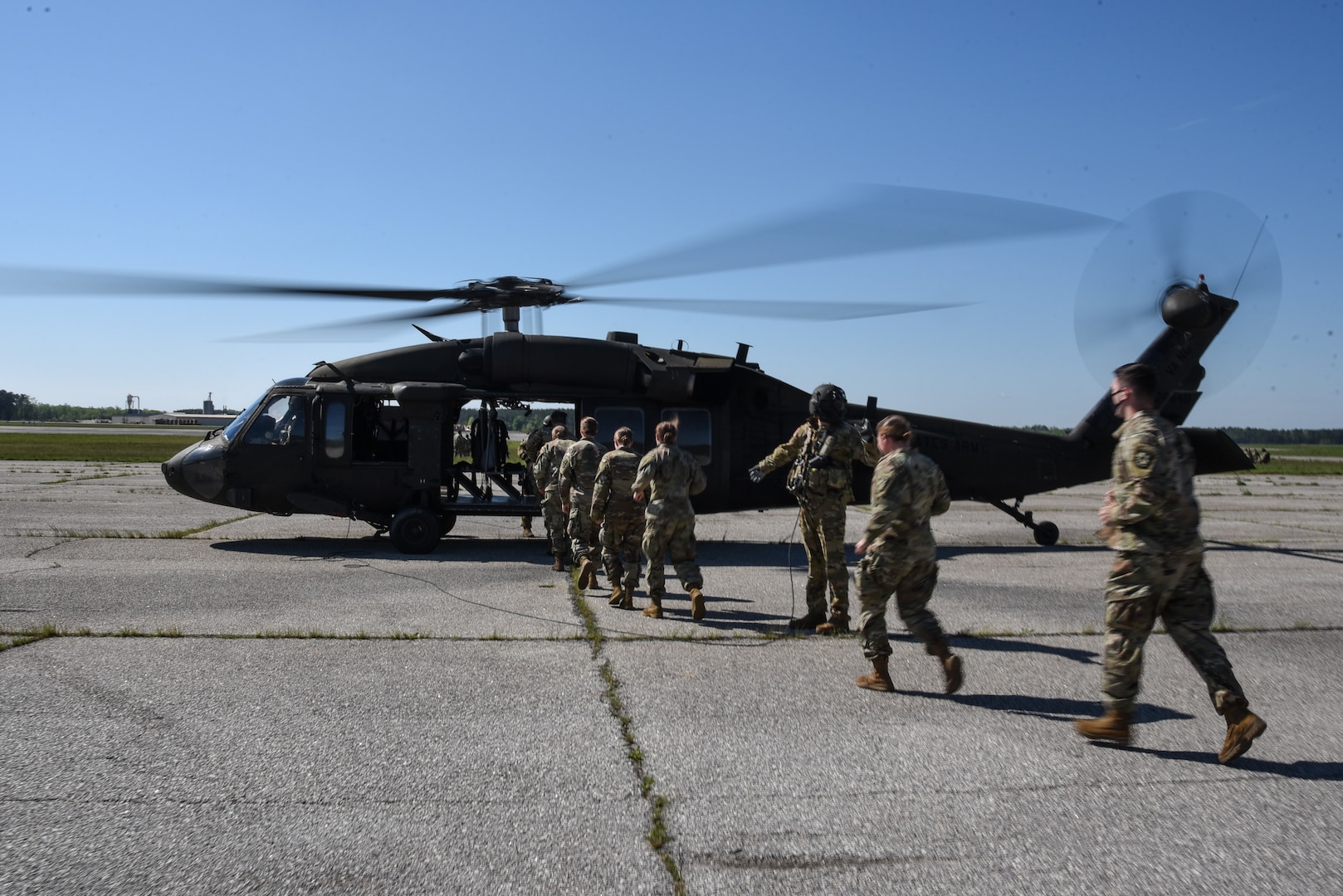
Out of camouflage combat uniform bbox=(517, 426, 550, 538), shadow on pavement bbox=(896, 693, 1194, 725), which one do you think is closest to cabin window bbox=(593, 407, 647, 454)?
camouflage combat uniform bbox=(517, 426, 550, 538)

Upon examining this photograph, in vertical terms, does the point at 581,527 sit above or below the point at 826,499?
below

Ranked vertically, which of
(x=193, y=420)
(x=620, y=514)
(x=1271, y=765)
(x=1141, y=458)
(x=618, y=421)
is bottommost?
(x=1271, y=765)

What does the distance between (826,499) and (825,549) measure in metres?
0.41

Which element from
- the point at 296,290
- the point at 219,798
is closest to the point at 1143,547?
the point at 219,798

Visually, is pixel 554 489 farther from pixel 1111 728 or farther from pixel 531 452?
pixel 1111 728

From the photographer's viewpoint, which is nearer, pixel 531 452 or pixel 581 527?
pixel 581 527

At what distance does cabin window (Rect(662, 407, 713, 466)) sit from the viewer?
12.8m

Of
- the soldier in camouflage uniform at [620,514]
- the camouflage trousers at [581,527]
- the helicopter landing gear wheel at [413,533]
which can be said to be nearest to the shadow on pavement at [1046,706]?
the soldier in camouflage uniform at [620,514]

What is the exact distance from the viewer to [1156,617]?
4.59 m

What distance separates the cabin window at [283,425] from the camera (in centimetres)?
1232

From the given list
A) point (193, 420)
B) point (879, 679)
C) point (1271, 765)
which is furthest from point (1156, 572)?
point (193, 420)

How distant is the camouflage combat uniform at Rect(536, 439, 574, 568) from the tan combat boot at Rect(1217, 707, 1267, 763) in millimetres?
7166

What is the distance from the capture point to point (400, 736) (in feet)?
15.6

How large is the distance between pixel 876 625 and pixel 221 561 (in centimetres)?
818
